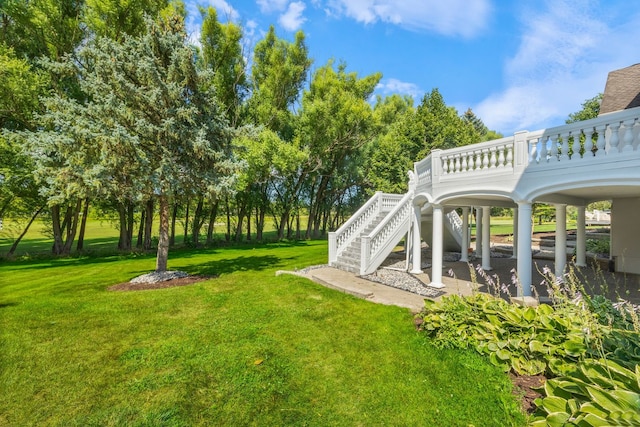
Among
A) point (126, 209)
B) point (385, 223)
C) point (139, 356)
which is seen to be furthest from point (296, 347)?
point (126, 209)

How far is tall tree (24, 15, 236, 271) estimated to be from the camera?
7.37m

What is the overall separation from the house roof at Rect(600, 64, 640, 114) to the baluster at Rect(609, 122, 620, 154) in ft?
14.3

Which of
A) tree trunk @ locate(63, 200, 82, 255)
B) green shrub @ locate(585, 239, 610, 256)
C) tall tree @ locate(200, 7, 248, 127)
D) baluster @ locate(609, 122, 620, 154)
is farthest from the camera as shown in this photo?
tall tree @ locate(200, 7, 248, 127)

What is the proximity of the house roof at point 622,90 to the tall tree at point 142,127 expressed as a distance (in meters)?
11.1

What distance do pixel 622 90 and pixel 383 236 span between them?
8.46m

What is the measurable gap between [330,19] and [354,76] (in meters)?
10.4

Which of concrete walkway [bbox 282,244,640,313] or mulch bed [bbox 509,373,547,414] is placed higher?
concrete walkway [bbox 282,244,640,313]

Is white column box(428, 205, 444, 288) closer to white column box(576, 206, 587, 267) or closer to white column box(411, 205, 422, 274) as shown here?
white column box(411, 205, 422, 274)

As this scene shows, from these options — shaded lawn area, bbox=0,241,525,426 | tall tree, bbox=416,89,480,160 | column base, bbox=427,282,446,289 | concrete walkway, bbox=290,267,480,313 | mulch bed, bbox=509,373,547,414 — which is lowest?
shaded lawn area, bbox=0,241,525,426

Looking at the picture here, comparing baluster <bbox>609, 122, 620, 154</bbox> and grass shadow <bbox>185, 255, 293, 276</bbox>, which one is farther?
grass shadow <bbox>185, 255, 293, 276</bbox>

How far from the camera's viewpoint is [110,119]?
24.3 ft

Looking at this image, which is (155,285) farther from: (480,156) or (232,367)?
(480,156)

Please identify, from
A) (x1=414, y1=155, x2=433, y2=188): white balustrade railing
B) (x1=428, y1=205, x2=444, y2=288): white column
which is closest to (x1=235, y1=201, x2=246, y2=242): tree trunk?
(x1=414, y1=155, x2=433, y2=188): white balustrade railing

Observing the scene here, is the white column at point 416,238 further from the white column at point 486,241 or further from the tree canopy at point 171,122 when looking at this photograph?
the tree canopy at point 171,122
